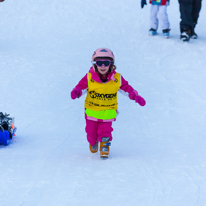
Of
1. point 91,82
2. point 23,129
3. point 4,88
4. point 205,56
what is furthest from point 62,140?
point 205,56

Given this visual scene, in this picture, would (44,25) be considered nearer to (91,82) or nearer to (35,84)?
(35,84)

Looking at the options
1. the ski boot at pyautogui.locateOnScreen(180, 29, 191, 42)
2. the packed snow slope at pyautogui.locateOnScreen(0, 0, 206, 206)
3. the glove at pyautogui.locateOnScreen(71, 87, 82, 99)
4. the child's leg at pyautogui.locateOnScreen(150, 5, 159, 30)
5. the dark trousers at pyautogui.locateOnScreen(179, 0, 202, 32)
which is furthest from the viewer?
the child's leg at pyautogui.locateOnScreen(150, 5, 159, 30)

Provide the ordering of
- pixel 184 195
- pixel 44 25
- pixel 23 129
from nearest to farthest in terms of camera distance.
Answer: pixel 184 195
pixel 23 129
pixel 44 25

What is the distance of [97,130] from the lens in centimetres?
518

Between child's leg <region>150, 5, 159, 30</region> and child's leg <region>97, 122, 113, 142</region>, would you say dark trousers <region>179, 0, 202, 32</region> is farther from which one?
child's leg <region>97, 122, 113, 142</region>

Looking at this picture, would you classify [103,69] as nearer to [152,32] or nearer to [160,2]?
[160,2]

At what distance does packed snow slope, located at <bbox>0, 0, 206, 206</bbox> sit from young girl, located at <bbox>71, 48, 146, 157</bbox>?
1.04ft

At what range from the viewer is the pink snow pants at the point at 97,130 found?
507 centimetres

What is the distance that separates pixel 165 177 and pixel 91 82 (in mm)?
1290

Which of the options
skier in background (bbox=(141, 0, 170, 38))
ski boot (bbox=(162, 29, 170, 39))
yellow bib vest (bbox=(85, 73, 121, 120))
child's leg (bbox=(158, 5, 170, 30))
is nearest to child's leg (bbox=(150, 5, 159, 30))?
skier in background (bbox=(141, 0, 170, 38))

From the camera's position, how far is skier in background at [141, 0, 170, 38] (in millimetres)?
10766

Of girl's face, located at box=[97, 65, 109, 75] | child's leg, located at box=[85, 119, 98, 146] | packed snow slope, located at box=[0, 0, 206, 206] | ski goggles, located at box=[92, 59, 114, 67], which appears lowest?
packed snow slope, located at box=[0, 0, 206, 206]

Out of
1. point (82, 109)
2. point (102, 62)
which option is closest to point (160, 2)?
point (82, 109)

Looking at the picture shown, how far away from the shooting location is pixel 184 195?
12.7 feet
